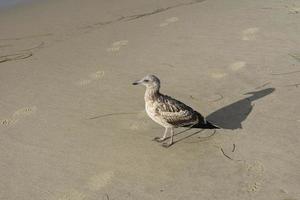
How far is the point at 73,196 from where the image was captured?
205 inches

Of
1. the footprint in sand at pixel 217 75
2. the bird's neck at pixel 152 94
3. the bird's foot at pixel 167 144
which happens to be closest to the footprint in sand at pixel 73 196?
the bird's foot at pixel 167 144

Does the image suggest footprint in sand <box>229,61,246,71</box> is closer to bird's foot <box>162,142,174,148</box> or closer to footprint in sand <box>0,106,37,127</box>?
bird's foot <box>162,142,174,148</box>

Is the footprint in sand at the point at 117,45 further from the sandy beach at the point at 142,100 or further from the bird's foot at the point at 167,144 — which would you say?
the bird's foot at the point at 167,144

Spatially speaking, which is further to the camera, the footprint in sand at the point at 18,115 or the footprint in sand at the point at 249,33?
the footprint in sand at the point at 249,33

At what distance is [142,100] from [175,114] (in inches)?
52.1

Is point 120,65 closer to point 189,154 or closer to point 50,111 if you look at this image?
point 50,111

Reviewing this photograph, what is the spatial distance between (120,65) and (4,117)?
2.18 metres

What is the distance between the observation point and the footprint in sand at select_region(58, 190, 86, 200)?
5176mm

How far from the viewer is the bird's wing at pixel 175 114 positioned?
583 cm

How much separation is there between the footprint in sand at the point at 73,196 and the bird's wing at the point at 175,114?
1294 millimetres

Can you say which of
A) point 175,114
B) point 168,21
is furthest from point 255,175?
point 168,21

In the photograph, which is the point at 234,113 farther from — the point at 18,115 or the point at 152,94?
the point at 18,115

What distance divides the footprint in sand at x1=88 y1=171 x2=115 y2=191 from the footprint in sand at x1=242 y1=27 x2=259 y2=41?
14.4ft

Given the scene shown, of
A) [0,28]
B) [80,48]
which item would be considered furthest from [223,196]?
[0,28]
